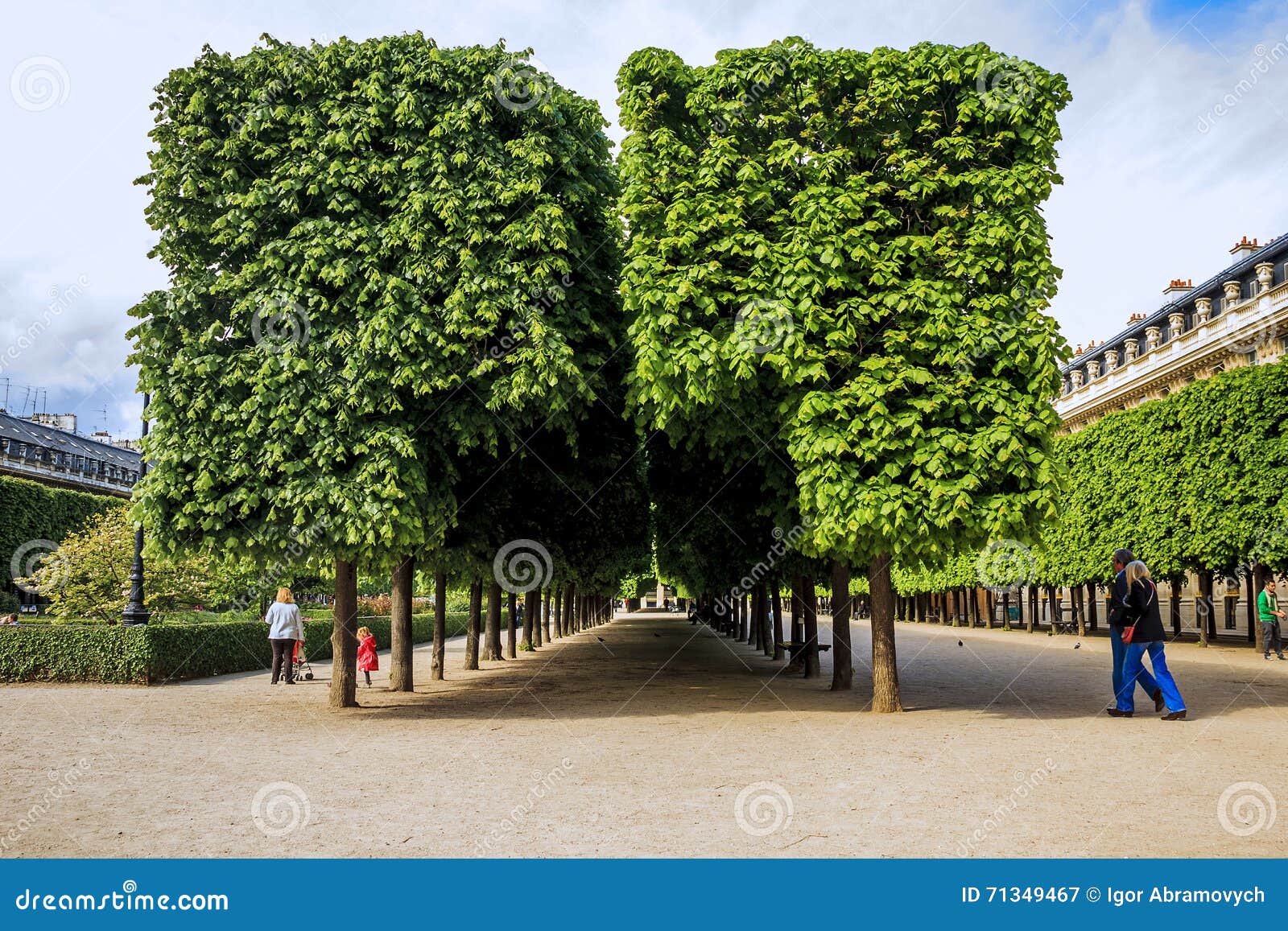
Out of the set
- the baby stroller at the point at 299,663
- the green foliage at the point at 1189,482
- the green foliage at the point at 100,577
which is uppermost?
the green foliage at the point at 1189,482

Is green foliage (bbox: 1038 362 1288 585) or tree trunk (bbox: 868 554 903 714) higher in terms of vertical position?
green foliage (bbox: 1038 362 1288 585)

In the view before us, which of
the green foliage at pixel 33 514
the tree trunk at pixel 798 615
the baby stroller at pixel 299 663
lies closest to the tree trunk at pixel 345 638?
the baby stroller at pixel 299 663

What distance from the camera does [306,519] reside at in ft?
51.0

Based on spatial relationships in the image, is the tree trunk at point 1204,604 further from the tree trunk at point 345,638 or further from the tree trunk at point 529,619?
the tree trunk at point 345,638

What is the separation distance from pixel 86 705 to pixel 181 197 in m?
10.4

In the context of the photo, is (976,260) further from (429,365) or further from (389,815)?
(389,815)

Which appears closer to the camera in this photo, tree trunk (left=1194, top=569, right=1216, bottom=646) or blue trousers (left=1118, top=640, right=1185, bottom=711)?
blue trousers (left=1118, top=640, right=1185, bottom=711)

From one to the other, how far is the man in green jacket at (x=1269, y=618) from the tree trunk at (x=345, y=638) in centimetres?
2749

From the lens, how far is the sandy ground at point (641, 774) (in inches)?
314

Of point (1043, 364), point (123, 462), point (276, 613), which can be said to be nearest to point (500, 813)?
point (1043, 364)

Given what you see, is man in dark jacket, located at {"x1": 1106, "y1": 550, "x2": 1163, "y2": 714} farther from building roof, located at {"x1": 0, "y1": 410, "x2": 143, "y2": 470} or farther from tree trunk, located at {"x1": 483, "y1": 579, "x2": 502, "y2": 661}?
building roof, located at {"x1": 0, "y1": 410, "x2": 143, "y2": 470}

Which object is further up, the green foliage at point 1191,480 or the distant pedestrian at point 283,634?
the green foliage at point 1191,480

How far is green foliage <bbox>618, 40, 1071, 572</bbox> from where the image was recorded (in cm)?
1535

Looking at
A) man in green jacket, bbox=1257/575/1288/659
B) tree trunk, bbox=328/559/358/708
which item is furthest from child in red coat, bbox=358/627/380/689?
man in green jacket, bbox=1257/575/1288/659
